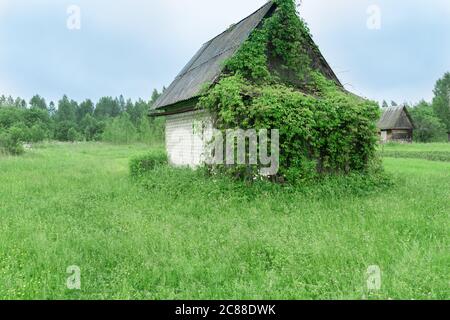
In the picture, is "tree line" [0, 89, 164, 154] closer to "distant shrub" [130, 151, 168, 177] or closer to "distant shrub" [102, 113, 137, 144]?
"distant shrub" [102, 113, 137, 144]

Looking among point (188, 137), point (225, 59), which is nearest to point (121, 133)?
point (188, 137)

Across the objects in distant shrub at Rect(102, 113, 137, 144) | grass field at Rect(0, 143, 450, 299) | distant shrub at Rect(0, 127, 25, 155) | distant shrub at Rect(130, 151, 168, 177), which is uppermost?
distant shrub at Rect(102, 113, 137, 144)

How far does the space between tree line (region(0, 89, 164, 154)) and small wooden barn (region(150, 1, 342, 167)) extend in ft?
33.0

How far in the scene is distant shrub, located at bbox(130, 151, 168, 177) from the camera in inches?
563

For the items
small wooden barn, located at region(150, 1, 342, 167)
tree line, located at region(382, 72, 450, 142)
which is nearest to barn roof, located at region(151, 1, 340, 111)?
small wooden barn, located at region(150, 1, 342, 167)

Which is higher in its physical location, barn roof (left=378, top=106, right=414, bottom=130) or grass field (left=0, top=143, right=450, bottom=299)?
barn roof (left=378, top=106, right=414, bottom=130)

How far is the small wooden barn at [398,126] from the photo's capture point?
48656 millimetres

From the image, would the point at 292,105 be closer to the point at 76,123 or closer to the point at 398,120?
the point at 398,120

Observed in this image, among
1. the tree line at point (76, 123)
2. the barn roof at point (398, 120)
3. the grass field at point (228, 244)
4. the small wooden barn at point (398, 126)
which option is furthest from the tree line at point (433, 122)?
the grass field at point (228, 244)

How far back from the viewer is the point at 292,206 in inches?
317

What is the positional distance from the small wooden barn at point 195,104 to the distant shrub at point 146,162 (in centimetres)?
50

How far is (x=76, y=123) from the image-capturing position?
8619cm

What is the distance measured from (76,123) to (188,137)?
80579 millimetres

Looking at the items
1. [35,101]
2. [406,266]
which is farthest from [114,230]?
[35,101]
